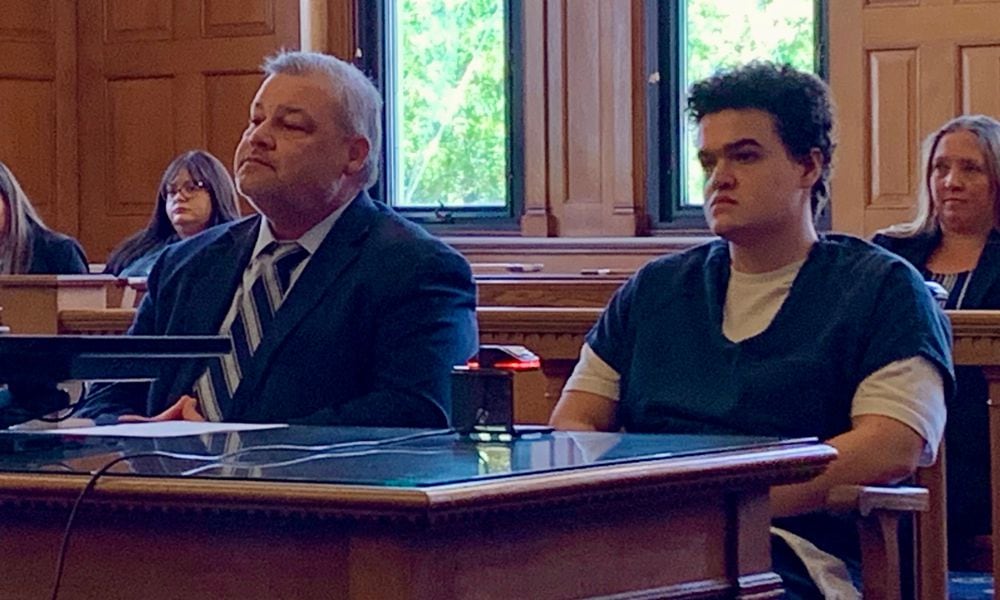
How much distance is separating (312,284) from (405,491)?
128cm

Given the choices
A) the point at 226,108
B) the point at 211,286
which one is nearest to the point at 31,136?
the point at 226,108

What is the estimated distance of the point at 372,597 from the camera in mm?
1524

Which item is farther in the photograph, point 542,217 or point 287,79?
point 542,217

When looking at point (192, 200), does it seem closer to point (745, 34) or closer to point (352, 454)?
point (745, 34)

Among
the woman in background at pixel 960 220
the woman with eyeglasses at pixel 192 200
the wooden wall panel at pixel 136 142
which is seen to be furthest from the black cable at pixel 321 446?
the wooden wall panel at pixel 136 142

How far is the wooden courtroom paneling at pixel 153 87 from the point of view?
731 cm

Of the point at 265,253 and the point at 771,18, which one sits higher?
the point at 771,18

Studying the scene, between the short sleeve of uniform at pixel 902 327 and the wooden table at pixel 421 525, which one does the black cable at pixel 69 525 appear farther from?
the short sleeve of uniform at pixel 902 327

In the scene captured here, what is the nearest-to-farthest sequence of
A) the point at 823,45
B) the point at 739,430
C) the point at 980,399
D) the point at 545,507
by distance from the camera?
the point at 545,507 → the point at 739,430 → the point at 980,399 → the point at 823,45

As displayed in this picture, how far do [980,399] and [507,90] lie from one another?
4259 mm

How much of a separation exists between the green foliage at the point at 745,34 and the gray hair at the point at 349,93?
402cm

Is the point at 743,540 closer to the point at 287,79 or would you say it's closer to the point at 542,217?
the point at 287,79

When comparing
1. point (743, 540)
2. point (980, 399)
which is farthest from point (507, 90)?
point (743, 540)

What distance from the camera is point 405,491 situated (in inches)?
58.5
